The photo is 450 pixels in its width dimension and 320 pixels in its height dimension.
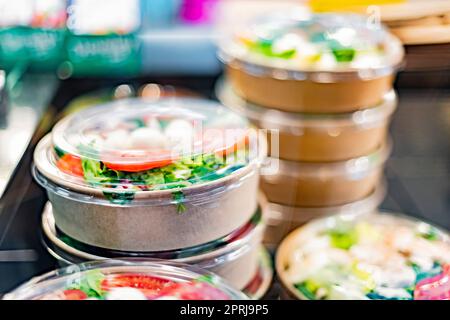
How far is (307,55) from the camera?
4.79 ft

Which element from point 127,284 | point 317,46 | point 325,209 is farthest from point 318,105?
point 127,284

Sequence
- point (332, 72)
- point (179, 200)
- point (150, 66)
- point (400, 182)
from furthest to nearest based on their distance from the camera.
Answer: point (150, 66)
point (400, 182)
point (332, 72)
point (179, 200)

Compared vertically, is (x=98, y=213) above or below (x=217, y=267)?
above

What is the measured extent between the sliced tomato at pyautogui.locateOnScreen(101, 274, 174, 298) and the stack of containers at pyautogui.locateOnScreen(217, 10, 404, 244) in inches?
19.1

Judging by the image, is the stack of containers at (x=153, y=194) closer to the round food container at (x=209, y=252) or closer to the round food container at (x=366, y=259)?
the round food container at (x=209, y=252)

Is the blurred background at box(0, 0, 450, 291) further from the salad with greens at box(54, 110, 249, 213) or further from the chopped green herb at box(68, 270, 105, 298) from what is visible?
the chopped green herb at box(68, 270, 105, 298)

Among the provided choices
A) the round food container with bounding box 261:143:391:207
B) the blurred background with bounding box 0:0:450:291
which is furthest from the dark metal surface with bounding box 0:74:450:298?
the round food container with bounding box 261:143:391:207

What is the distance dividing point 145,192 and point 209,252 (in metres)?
0.17

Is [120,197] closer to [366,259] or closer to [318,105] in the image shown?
[366,259]

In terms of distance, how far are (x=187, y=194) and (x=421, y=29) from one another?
71cm

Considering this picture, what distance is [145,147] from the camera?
3.70 feet

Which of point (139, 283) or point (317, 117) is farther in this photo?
point (317, 117)

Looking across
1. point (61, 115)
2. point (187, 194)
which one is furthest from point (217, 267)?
point (61, 115)

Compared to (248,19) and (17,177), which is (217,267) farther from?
(248,19)
